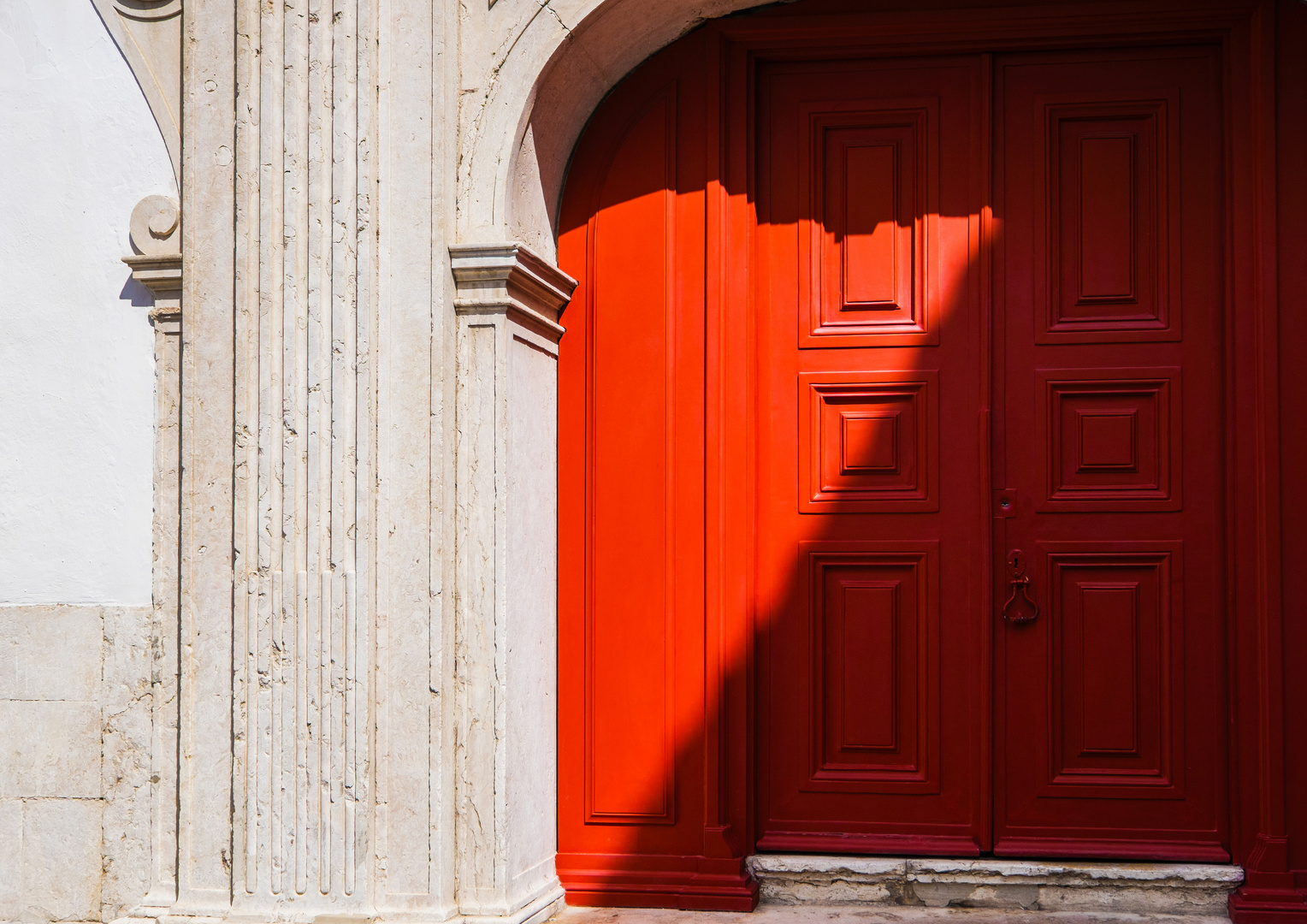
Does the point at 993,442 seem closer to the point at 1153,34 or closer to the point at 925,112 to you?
the point at 925,112

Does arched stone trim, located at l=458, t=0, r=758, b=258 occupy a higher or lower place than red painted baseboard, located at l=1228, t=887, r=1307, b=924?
higher

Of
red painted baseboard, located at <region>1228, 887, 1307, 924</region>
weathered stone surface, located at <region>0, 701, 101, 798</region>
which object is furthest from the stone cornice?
red painted baseboard, located at <region>1228, 887, 1307, 924</region>

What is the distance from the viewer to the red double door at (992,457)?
4.19 m

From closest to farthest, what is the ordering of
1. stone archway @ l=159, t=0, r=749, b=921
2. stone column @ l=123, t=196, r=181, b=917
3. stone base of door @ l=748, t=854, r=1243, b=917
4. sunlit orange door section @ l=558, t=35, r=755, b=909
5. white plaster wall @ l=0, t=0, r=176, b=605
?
stone archway @ l=159, t=0, r=749, b=921
stone column @ l=123, t=196, r=181, b=917
stone base of door @ l=748, t=854, r=1243, b=917
white plaster wall @ l=0, t=0, r=176, b=605
sunlit orange door section @ l=558, t=35, r=755, b=909

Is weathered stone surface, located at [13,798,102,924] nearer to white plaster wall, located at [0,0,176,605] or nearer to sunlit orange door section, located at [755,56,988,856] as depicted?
white plaster wall, located at [0,0,176,605]

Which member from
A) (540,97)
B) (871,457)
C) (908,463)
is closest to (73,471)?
(540,97)

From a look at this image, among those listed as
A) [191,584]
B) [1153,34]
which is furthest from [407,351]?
[1153,34]

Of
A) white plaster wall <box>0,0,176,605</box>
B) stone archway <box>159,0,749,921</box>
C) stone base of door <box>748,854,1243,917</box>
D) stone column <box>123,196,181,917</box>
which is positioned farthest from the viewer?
white plaster wall <box>0,0,176,605</box>

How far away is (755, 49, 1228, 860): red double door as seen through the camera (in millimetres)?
4188

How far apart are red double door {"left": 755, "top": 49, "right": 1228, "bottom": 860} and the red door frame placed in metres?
0.08

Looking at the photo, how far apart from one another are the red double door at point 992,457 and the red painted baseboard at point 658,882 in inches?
8.9

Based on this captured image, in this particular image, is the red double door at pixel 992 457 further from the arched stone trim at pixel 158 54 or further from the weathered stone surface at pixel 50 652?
the weathered stone surface at pixel 50 652

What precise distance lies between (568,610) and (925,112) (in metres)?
2.25

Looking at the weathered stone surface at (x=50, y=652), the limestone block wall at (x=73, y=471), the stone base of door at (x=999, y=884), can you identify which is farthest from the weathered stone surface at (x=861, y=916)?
the weathered stone surface at (x=50, y=652)
